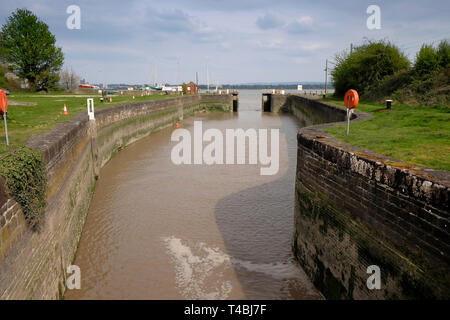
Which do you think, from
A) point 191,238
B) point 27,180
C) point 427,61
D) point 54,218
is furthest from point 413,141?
point 427,61

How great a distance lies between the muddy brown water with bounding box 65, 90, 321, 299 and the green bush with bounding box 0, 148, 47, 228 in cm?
241

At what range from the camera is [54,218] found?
6469mm

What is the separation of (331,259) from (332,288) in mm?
507

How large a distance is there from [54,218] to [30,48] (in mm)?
40125

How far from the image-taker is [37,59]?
40219 millimetres

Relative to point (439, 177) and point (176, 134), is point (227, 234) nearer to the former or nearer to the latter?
point (439, 177)

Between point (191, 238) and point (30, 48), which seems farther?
point (30, 48)

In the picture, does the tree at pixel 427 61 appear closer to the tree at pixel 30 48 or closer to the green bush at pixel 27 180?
the green bush at pixel 27 180

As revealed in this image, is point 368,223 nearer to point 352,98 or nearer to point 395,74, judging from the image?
point 352,98

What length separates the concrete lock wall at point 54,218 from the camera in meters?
4.27

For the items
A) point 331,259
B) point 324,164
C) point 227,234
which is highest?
point 324,164

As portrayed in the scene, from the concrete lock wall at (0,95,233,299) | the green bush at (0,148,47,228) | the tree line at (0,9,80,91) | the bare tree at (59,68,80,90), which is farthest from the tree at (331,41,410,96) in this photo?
the bare tree at (59,68,80,90)
